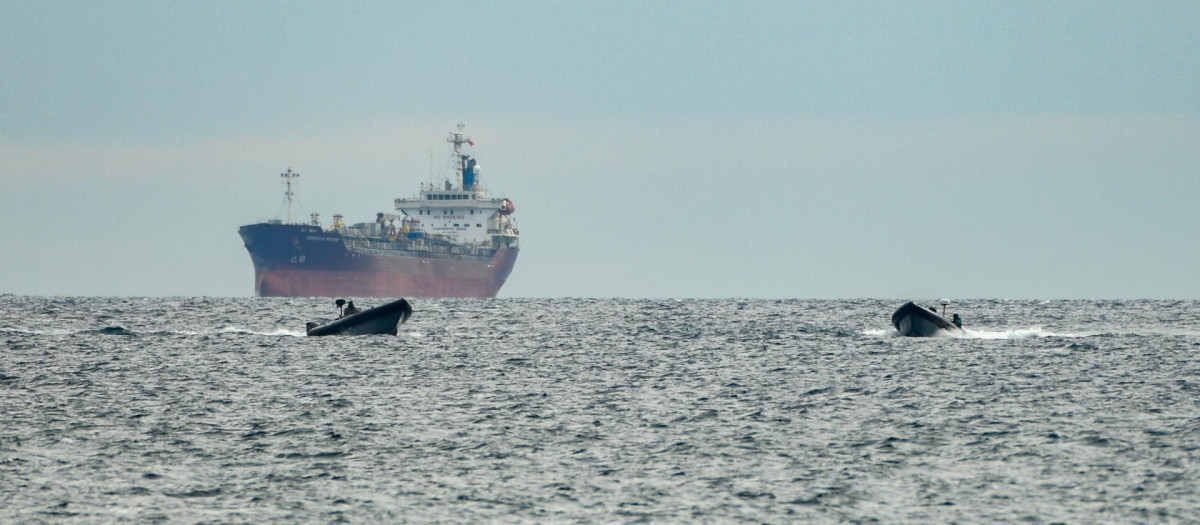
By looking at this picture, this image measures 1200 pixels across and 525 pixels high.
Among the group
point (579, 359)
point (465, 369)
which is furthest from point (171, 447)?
point (579, 359)

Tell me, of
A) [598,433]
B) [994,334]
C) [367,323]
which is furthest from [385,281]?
[598,433]

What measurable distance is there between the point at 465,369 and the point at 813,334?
2205cm

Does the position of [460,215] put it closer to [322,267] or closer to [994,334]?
[322,267]

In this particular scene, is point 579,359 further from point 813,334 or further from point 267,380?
point 813,334

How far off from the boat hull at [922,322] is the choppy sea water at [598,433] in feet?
11.5

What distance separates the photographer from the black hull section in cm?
4975

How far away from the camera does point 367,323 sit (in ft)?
164

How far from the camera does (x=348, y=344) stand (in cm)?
4656

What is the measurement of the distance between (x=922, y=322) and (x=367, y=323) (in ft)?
62.9

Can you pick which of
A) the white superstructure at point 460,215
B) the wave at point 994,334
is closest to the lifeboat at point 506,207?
the white superstructure at point 460,215

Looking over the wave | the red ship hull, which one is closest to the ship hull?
the red ship hull

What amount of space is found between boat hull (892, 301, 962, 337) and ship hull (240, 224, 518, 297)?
99659 millimetres

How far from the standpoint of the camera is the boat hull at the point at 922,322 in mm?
50156

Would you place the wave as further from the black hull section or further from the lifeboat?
the lifeboat
